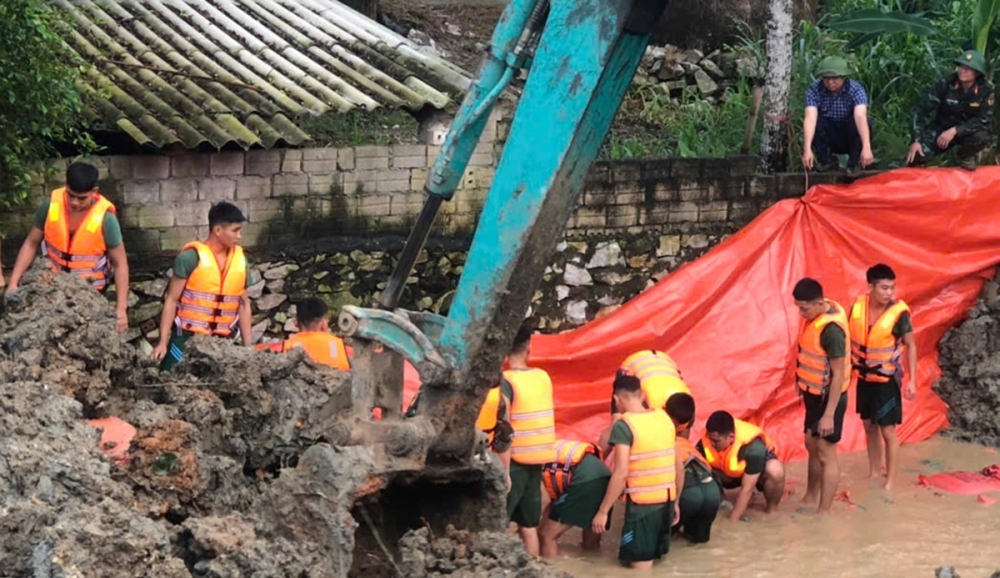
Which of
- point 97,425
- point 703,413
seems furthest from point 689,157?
point 97,425

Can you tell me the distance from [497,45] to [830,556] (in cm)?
382

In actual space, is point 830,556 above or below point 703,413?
below

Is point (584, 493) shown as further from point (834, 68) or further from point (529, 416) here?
point (834, 68)

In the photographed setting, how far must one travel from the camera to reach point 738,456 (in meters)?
8.52

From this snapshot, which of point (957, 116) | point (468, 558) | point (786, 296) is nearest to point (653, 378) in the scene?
point (786, 296)

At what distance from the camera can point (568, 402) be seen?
9336mm

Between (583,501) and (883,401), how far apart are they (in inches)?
90.8

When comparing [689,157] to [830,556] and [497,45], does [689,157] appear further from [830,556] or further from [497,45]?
[497,45]

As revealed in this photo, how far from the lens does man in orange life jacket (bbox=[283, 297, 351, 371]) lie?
7867 millimetres

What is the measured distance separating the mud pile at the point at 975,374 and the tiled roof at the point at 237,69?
4.00 meters

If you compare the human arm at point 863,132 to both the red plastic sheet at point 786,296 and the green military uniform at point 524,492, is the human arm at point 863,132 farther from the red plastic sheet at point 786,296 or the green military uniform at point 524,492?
the green military uniform at point 524,492

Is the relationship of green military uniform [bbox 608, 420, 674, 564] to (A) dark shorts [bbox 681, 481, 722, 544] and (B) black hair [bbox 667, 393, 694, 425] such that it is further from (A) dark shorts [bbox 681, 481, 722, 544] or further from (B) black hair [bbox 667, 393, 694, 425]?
(B) black hair [bbox 667, 393, 694, 425]

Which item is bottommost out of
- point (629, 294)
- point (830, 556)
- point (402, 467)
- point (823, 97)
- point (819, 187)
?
point (830, 556)

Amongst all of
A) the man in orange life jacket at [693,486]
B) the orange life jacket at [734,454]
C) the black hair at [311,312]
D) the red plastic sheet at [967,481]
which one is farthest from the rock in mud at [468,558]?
the red plastic sheet at [967,481]
